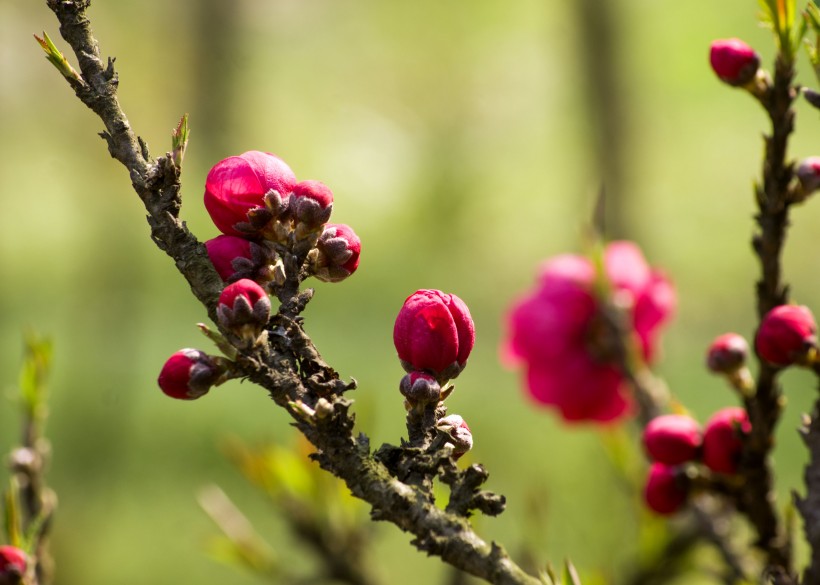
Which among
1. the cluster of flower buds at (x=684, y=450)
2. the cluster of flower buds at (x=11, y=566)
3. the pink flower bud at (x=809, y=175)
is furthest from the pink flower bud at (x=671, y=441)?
the cluster of flower buds at (x=11, y=566)

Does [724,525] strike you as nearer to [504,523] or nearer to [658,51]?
[504,523]

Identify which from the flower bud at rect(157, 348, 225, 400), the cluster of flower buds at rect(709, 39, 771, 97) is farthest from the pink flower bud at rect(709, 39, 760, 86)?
the flower bud at rect(157, 348, 225, 400)

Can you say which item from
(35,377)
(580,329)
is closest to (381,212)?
(580,329)

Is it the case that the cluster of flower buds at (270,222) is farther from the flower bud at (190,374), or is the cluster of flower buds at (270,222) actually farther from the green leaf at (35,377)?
the green leaf at (35,377)

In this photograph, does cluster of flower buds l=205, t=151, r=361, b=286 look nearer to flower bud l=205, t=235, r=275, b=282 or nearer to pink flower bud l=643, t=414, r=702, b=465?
flower bud l=205, t=235, r=275, b=282

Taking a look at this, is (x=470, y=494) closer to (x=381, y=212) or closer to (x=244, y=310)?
(x=244, y=310)
